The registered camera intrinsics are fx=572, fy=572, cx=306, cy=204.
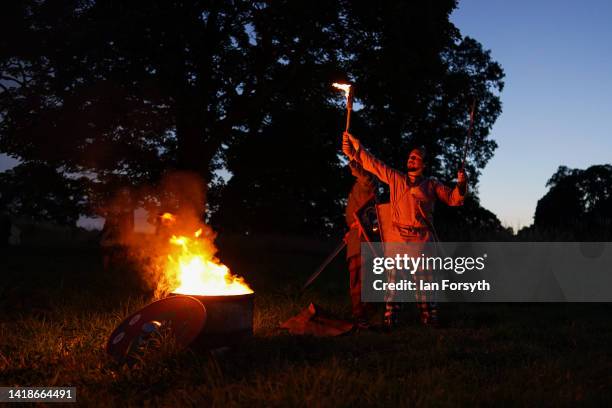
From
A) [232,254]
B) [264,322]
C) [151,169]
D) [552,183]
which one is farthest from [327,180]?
[552,183]

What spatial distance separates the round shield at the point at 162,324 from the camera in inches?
212

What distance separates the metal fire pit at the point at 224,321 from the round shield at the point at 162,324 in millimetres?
82

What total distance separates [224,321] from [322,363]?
1.09 m

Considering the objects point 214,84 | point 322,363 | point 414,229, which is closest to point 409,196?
point 414,229

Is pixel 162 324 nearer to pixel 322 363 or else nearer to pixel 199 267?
pixel 199 267

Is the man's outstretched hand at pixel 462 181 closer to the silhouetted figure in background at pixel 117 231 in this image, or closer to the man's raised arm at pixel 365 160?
the man's raised arm at pixel 365 160

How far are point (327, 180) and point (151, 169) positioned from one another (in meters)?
5.28

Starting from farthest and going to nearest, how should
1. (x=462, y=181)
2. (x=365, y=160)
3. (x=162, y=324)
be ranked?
(x=365, y=160), (x=462, y=181), (x=162, y=324)

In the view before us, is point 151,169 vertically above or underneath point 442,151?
underneath

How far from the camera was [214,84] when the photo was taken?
634 inches

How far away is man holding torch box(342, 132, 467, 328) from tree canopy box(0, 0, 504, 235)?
25.0 ft

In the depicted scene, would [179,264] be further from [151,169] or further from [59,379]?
[151,169]

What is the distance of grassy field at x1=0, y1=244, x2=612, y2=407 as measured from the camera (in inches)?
173

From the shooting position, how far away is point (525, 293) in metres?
11.7
